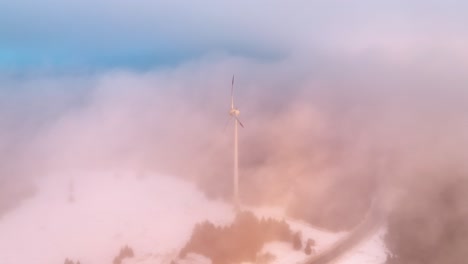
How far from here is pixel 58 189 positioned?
206 feet

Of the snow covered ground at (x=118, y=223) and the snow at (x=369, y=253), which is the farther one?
the snow covered ground at (x=118, y=223)

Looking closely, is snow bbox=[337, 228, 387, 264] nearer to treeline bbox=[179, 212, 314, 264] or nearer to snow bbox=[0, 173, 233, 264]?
treeline bbox=[179, 212, 314, 264]

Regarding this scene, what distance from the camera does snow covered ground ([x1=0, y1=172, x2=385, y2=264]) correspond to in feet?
154

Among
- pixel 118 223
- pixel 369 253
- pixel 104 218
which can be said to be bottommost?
pixel 369 253

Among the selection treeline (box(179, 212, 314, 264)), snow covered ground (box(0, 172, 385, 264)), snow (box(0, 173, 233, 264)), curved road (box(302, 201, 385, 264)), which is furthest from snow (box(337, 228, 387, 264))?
snow (box(0, 173, 233, 264))

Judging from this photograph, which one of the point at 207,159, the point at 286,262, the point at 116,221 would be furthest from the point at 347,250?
the point at 207,159

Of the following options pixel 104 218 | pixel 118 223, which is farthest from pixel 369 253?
pixel 104 218

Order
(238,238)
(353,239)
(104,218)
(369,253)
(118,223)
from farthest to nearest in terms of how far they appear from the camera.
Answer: (104,218)
(118,223)
(353,239)
(238,238)
(369,253)

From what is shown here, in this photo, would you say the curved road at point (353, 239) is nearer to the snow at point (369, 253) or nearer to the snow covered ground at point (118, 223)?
the snow at point (369, 253)

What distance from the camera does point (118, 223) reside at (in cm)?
5347

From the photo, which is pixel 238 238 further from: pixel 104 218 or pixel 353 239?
pixel 104 218

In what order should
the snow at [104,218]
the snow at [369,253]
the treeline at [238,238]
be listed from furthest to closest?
the snow at [104,218], the treeline at [238,238], the snow at [369,253]

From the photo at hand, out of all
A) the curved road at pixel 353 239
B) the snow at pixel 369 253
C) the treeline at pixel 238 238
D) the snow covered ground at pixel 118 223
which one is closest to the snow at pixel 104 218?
the snow covered ground at pixel 118 223

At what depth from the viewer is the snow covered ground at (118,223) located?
46906 mm
